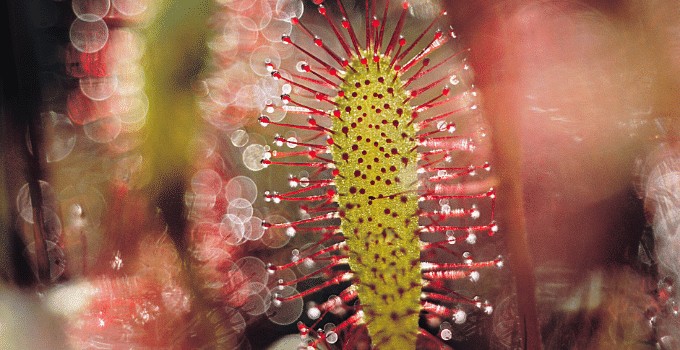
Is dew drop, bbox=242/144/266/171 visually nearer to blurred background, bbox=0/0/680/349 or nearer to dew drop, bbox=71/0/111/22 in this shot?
blurred background, bbox=0/0/680/349

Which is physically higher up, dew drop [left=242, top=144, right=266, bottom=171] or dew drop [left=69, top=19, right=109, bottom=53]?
dew drop [left=69, top=19, right=109, bottom=53]

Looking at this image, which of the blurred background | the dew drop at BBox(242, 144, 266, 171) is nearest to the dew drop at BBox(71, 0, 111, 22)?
the blurred background

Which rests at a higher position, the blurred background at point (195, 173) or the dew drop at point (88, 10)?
the dew drop at point (88, 10)

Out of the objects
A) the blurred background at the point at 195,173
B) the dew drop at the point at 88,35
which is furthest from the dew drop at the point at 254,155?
the dew drop at the point at 88,35

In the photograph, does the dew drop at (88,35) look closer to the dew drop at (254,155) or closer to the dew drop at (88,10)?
the dew drop at (88,10)

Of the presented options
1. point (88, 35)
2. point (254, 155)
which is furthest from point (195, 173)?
point (88, 35)

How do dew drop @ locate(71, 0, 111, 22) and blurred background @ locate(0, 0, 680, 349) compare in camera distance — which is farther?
dew drop @ locate(71, 0, 111, 22)

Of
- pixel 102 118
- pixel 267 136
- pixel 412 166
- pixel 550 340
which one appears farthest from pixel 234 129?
pixel 550 340

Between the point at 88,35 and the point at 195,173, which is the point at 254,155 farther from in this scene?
the point at 88,35

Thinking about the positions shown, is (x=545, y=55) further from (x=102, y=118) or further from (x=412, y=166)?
(x=102, y=118)

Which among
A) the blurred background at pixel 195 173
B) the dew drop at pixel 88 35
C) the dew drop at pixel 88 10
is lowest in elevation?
the blurred background at pixel 195 173

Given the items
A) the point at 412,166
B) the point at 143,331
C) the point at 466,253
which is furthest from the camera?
the point at 143,331
